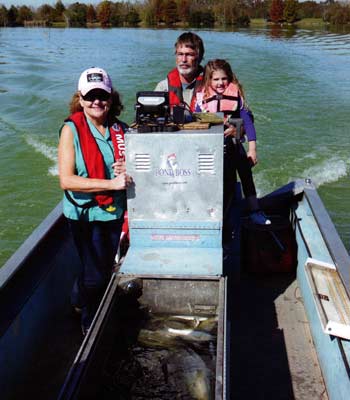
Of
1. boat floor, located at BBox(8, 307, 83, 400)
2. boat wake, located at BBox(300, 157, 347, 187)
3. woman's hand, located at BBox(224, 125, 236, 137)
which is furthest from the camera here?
boat wake, located at BBox(300, 157, 347, 187)

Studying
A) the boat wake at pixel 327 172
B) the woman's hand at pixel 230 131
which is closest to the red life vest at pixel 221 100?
the woman's hand at pixel 230 131

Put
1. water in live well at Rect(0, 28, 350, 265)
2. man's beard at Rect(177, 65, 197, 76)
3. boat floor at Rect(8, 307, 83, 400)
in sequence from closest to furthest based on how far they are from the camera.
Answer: boat floor at Rect(8, 307, 83, 400), man's beard at Rect(177, 65, 197, 76), water in live well at Rect(0, 28, 350, 265)

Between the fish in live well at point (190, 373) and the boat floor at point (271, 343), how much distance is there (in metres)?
0.57

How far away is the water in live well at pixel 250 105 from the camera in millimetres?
7734

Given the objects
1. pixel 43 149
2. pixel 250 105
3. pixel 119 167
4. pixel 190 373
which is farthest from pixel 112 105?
pixel 250 105

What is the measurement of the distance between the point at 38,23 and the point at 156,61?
138ft

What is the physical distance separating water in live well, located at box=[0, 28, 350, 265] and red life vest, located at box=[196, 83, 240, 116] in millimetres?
3120

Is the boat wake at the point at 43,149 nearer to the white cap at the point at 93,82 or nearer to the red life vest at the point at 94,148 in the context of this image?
the red life vest at the point at 94,148

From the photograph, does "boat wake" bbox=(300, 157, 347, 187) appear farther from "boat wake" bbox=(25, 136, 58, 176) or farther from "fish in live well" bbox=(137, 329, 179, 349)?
"fish in live well" bbox=(137, 329, 179, 349)

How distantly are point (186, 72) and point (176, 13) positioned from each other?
47.6 metres

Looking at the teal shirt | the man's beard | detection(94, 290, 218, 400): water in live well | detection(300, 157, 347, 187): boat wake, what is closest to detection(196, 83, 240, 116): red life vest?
the man's beard

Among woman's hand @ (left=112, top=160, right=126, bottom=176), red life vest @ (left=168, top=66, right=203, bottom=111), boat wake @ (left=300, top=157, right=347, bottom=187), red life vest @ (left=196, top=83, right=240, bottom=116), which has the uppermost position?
red life vest @ (left=168, top=66, right=203, bottom=111)

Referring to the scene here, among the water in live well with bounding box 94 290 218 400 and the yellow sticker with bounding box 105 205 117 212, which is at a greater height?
the yellow sticker with bounding box 105 205 117 212

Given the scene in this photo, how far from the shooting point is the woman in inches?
102
